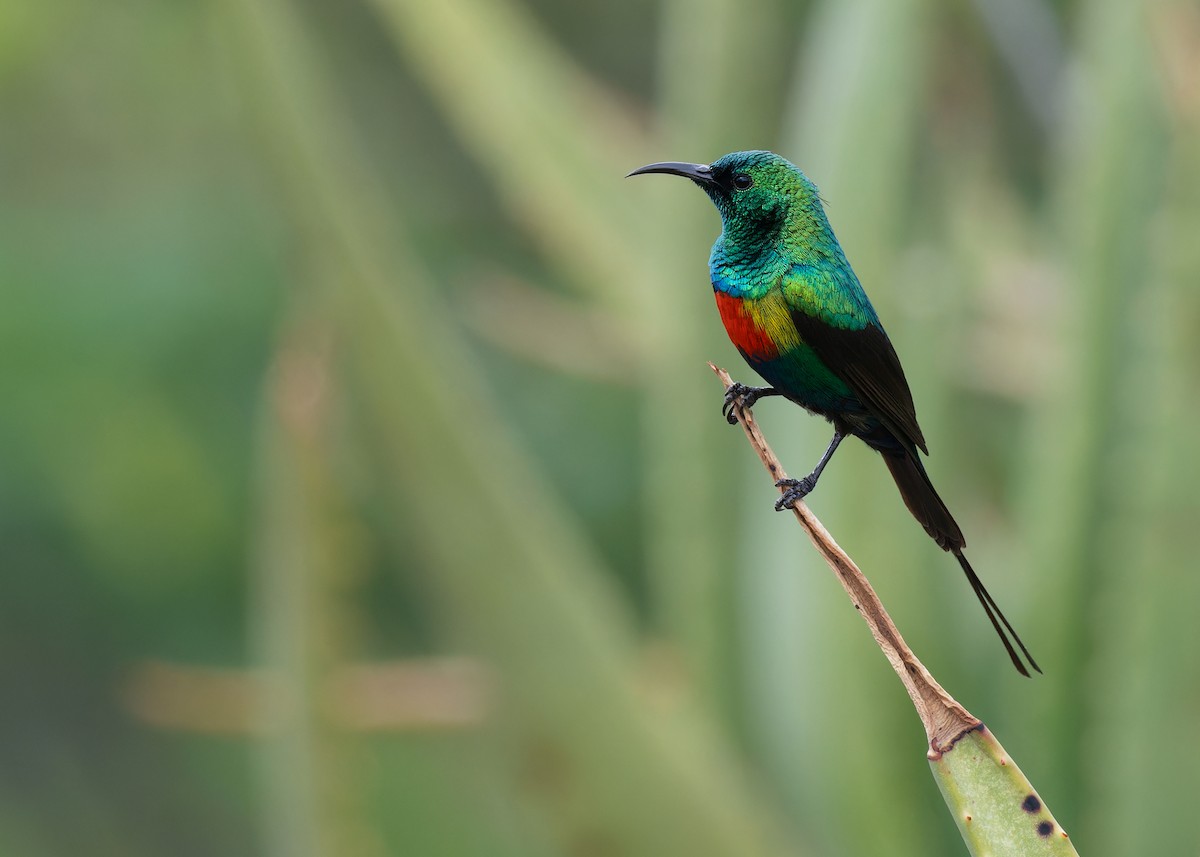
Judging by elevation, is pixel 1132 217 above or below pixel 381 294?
above

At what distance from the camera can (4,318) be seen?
5.16 metres

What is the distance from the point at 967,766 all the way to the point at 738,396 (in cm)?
23

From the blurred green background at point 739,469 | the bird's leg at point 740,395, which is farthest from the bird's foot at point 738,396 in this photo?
the blurred green background at point 739,469

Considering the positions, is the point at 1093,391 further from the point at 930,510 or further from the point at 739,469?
the point at 930,510

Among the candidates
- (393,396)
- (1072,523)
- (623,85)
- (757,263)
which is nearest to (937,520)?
(757,263)

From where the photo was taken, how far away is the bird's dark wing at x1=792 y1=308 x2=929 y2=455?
0.69 meters

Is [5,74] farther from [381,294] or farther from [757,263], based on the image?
[757,263]

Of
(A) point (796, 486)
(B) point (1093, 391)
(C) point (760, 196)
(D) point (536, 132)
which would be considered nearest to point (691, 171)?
A: (C) point (760, 196)

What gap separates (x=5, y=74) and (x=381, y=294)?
475 centimetres

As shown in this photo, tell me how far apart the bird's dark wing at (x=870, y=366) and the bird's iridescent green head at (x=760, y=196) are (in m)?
0.05

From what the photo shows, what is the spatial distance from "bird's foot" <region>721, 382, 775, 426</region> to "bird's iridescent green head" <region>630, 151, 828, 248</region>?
0.08m

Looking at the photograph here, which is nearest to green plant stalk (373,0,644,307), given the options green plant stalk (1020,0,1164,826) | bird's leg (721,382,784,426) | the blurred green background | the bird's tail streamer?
the blurred green background

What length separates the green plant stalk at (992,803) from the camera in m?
0.53

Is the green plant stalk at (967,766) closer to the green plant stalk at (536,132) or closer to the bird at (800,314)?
the bird at (800,314)
